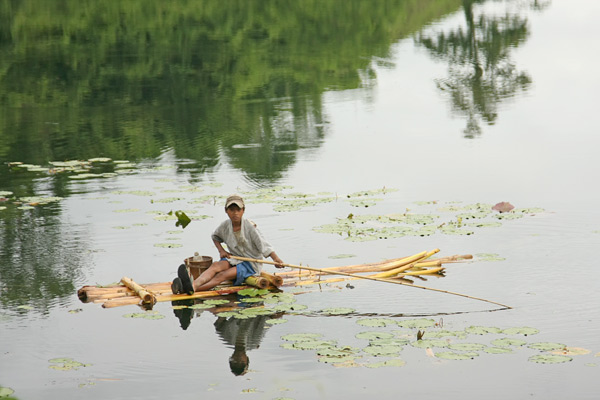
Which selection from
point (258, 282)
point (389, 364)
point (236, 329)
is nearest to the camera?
point (389, 364)

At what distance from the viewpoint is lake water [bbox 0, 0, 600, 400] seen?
742cm

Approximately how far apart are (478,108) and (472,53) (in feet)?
36.7

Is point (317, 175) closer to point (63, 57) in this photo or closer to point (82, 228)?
point (82, 228)

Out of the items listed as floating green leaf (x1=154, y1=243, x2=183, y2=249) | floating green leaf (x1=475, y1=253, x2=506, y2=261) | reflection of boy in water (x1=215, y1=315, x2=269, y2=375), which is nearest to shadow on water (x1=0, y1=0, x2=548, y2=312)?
floating green leaf (x1=154, y1=243, x2=183, y2=249)

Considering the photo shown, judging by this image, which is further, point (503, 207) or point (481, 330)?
point (503, 207)

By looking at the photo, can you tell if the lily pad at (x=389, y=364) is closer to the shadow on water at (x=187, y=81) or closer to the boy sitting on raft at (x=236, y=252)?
the boy sitting on raft at (x=236, y=252)

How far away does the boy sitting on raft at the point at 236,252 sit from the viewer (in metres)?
9.23

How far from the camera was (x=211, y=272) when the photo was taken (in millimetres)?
9258

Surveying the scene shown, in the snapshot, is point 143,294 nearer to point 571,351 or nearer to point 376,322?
point 376,322

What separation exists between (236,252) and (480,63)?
20709 millimetres

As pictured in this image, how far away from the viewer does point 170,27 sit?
3647 centimetres

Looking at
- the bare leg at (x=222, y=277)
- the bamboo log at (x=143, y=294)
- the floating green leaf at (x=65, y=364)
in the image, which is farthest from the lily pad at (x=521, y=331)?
the floating green leaf at (x=65, y=364)

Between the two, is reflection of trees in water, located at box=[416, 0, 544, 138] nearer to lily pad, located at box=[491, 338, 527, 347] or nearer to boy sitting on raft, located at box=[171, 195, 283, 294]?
boy sitting on raft, located at box=[171, 195, 283, 294]

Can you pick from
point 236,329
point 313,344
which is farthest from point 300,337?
point 236,329
